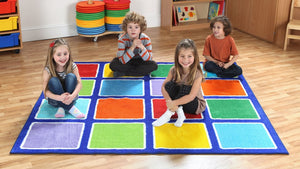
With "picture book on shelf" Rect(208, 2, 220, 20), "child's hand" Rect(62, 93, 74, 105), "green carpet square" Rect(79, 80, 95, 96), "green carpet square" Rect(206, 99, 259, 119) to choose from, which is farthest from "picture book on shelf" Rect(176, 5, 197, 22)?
"child's hand" Rect(62, 93, 74, 105)

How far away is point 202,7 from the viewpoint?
5.23 metres

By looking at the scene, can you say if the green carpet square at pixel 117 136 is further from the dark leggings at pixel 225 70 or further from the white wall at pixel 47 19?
the white wall at pixel 47 19

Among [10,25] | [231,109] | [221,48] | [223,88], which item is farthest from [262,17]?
[10,25]

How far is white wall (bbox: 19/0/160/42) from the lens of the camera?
14.3 feet

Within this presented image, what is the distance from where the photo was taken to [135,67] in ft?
11.5

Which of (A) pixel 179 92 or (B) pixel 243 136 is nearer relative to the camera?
(B) pixel 243 136

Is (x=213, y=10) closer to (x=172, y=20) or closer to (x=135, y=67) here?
(x=172, y=20)

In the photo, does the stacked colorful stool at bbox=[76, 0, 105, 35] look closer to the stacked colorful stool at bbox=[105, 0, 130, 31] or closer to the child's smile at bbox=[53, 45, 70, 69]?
the stacked colorful stool at bbox=[105, 0, 130, 31]

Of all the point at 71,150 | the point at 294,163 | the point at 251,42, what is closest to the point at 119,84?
the point at 71,150

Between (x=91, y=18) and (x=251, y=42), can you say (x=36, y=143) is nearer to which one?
(x=91, y=18)

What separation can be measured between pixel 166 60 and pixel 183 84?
1.23m

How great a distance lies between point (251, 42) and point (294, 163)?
240 cm

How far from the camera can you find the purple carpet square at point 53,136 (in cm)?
244

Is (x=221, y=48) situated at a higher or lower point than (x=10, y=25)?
lower
